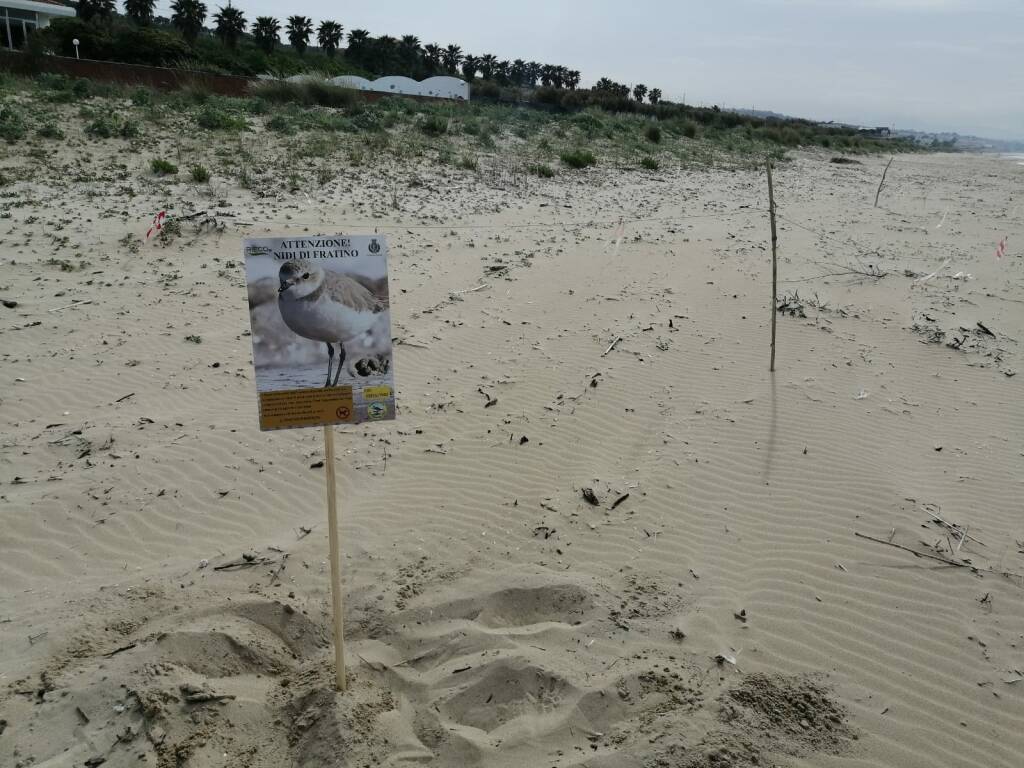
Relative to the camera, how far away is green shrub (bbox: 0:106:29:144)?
1370 centimetres

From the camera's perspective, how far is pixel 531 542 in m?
4.68

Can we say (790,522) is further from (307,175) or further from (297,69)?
(297,69)

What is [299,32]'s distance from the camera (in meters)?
49.9

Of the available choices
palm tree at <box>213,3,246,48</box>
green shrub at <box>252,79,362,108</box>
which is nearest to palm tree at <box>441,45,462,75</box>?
palm tree at <box>213,3,246,48</box>

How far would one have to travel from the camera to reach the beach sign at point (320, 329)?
2.95 m

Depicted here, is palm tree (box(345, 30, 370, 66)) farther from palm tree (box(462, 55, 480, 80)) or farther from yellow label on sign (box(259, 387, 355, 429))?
yellow label on sign (box(259, 387, 355, 429))

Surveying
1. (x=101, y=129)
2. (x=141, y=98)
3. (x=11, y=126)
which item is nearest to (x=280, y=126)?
(x=101, y=129)

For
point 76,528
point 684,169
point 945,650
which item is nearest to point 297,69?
point 684,169

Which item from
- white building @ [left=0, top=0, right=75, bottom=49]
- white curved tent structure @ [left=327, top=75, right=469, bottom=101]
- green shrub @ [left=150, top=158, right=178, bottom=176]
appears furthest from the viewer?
white curved tent structure @ [left=327, top=75, right=469, bottom=101]

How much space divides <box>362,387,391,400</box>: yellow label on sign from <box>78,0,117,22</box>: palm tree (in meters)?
48.7

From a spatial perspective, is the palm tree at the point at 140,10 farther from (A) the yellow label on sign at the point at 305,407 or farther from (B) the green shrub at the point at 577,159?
(A) the yellow label on sign at the point at 305,407

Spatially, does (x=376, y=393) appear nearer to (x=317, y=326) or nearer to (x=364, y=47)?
(x=317, y=326)

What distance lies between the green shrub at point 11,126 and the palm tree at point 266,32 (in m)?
36.7

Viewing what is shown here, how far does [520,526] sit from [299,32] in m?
54.8
